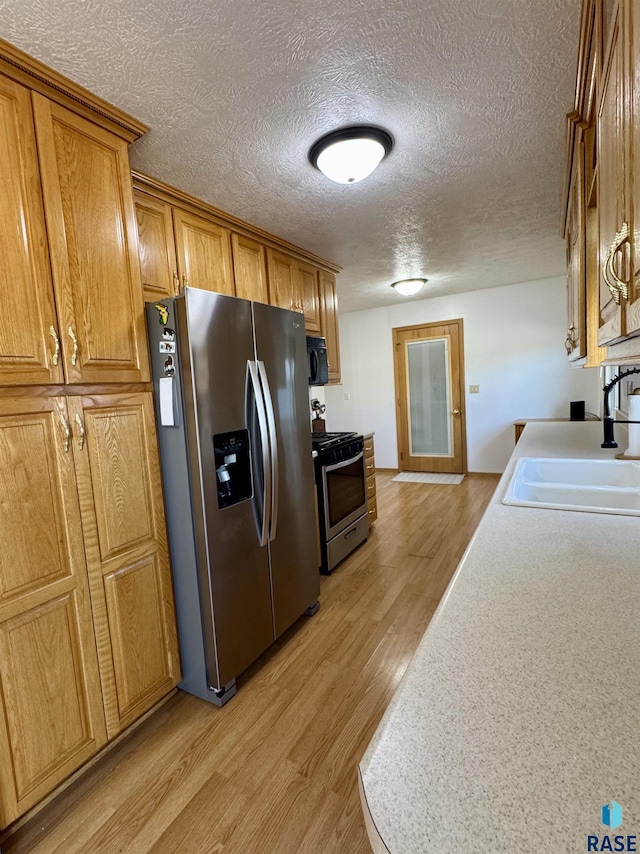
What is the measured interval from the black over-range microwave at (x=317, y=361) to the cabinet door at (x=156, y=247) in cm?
117

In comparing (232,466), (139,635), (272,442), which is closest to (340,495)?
(272,442)

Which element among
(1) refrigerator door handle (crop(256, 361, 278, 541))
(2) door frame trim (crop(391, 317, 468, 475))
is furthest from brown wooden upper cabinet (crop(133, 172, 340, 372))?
(2) door frame trim (crop(391, 317, 468, 475))

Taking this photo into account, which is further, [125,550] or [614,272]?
[125,550]

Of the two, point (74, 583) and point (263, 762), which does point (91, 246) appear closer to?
point (74, 583)

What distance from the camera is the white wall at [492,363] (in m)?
4.67

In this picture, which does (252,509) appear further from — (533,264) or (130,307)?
(533,264)

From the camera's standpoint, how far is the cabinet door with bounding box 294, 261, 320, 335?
3.03 metres

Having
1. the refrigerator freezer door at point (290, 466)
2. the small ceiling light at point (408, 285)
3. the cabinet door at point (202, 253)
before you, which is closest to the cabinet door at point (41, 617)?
the refrigerator freezer door at point (290, 466)

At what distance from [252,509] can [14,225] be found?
1.36 meters

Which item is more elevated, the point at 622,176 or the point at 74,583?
the point at 622,176

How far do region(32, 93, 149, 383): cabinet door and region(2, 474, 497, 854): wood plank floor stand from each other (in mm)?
1452

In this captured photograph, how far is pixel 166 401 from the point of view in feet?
5.44

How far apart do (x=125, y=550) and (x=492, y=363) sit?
4708mm

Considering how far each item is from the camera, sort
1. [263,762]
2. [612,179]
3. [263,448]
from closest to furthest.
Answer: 1. [612,179]
2. [263,762]
3. [263,448]
